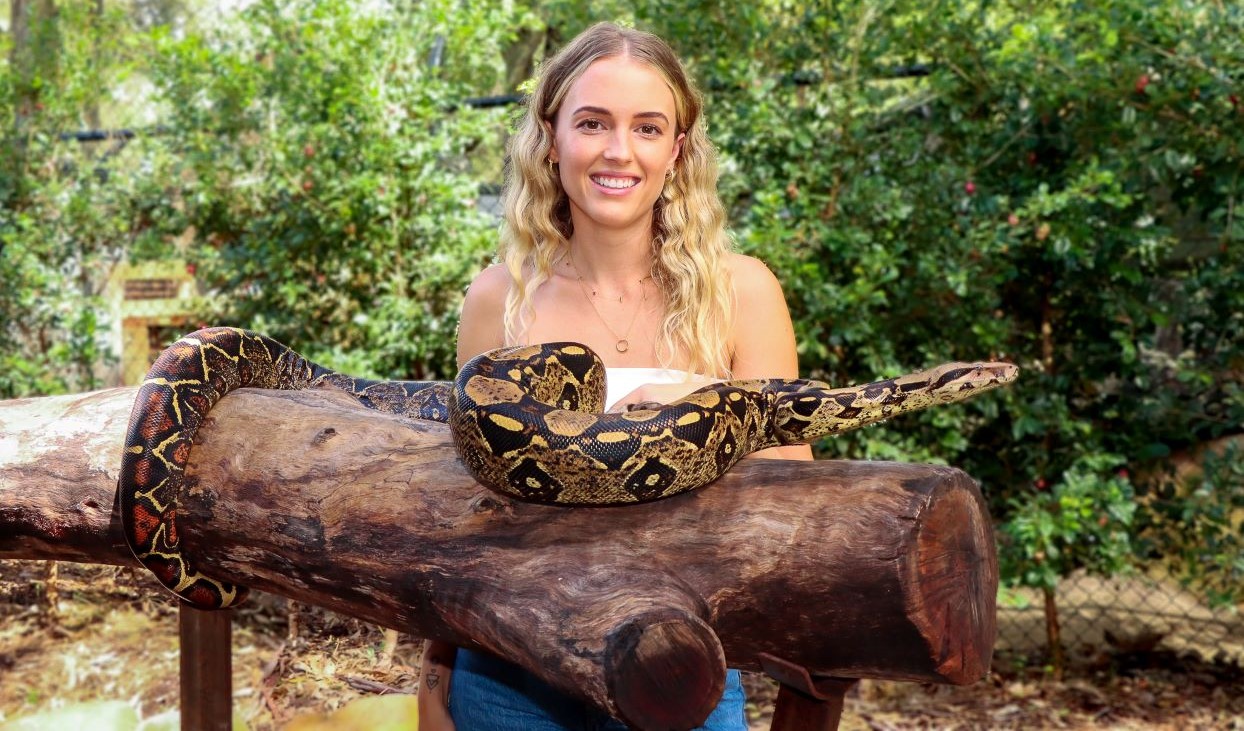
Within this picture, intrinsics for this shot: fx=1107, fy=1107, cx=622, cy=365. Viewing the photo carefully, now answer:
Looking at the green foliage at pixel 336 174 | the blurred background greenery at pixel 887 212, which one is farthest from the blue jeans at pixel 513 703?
the green foliage at pixel 336 174

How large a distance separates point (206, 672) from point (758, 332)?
6.72 ft

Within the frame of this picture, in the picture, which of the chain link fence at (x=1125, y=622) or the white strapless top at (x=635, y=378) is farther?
the chain link fence at (x=1125, y=622)

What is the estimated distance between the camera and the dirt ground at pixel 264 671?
580cm

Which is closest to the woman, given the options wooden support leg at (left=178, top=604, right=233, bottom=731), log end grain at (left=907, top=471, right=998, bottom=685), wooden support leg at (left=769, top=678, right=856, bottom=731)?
wooden support leg at (left=769, top=678, right=856, bottom=731)

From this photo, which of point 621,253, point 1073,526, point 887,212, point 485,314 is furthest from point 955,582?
point 887,212

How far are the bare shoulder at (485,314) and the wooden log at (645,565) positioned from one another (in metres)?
0.93

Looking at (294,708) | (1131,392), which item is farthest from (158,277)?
(1131,392)

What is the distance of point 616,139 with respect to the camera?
11.0 ft

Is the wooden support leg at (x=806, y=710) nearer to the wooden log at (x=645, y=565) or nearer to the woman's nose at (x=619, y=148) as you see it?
the wooden log at (x=645, y=565)

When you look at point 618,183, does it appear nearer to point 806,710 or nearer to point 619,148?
point 619,148

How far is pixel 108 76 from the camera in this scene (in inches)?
356

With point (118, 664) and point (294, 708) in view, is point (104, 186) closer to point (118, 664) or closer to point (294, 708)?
point (118, 664)

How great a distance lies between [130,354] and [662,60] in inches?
227

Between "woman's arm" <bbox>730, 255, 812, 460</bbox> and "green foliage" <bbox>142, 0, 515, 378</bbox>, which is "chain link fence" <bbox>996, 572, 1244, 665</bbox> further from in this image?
"green foliage" <bbox>142, 0, 515, 378</bbox>
